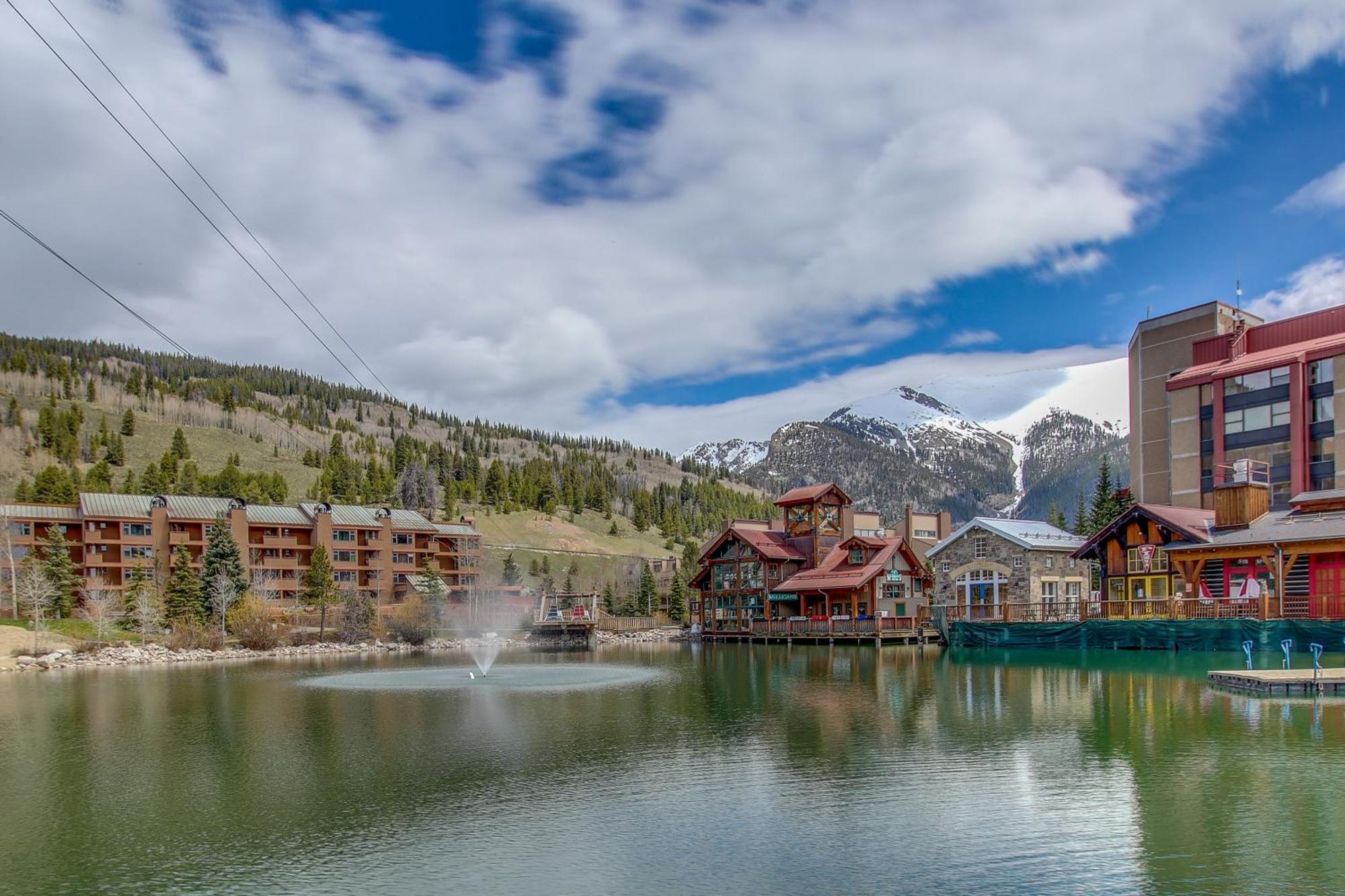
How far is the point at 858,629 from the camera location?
63.9m

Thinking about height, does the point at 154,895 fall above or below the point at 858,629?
above

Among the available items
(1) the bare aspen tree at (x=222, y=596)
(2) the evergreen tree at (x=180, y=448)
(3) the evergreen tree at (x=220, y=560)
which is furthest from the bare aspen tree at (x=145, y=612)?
(2) the evergreen tree at (x=180, y=448)

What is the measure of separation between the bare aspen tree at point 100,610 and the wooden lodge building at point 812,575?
4067 centimetres

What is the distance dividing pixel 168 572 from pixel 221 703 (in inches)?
2254

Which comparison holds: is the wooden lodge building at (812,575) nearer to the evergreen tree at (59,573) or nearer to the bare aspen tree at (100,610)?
the bare aspen tree at (100,610)

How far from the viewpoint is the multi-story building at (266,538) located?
274 feet

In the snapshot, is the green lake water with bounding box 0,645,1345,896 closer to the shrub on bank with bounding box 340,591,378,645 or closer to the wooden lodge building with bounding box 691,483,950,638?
the wooden lodge building with bounding box 691,483,950,638

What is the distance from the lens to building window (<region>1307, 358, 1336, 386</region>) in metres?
62.4

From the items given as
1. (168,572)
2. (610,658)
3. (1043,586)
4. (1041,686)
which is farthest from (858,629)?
(168,572)

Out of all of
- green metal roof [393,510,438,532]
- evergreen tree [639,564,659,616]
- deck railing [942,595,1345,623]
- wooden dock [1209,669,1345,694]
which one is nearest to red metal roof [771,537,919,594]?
deck railing [942,595,1345,623]

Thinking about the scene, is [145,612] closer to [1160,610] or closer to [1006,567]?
[1006,567]

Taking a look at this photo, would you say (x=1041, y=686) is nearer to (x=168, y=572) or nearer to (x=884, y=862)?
(x=884, y=862)

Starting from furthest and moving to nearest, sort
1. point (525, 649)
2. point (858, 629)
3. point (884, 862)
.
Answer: point (525, 649)
point (858, 629)
point (884, 862)

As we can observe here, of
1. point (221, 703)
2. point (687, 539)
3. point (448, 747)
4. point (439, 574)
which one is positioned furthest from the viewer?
point (687, 539)
